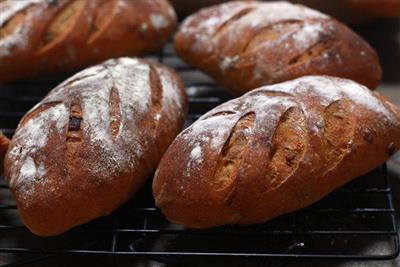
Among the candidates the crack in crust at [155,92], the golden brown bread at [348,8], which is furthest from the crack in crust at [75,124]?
the golden brown bread at [348,8]

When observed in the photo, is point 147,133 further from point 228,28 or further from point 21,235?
point 228,28

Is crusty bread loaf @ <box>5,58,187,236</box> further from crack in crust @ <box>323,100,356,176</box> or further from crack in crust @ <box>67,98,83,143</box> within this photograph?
crack in crust @ <box>323,100,356,176</box>

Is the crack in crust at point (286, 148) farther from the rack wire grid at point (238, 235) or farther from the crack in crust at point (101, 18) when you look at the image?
the crack in crust at point (101, 18)

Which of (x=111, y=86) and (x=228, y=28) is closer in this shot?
(x=111, y=86)

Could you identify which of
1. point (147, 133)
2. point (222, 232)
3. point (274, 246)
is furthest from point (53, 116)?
point (274, 246)

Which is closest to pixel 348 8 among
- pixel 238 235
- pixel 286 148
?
pixel 286 148

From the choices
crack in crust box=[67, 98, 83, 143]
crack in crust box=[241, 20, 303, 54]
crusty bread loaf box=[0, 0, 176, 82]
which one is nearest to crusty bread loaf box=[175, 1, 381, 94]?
crack in crust box=[241, 20, 303, 54]
